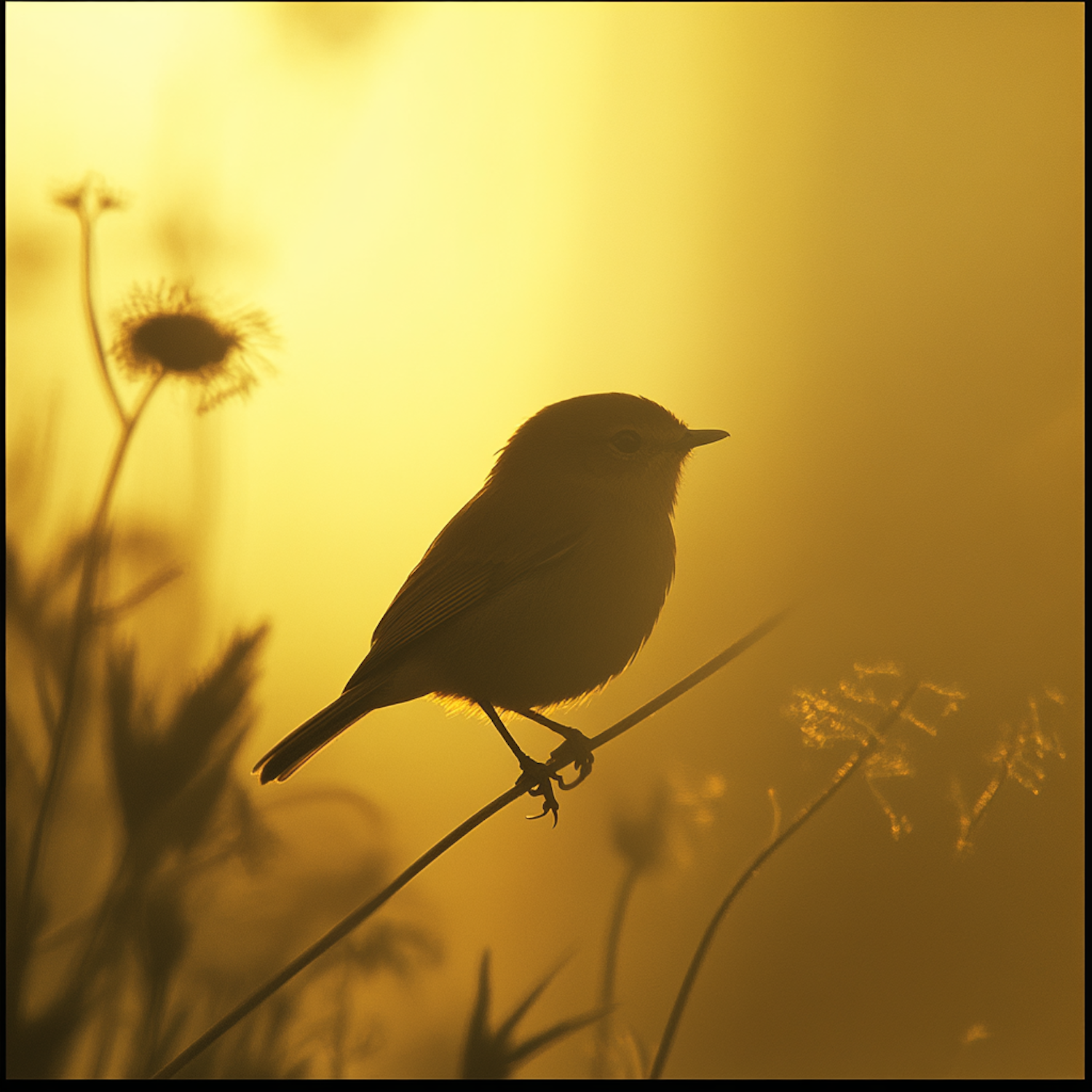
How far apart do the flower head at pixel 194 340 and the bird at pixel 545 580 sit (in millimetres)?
368

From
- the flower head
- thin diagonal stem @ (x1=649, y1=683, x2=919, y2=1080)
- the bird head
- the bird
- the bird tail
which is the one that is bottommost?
thin diagonal stem @ (x1=649, y1=683, x2=919, y2=1080)

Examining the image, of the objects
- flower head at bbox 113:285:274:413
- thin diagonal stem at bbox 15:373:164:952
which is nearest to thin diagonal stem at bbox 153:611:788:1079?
thin diagonal stem at bbox 15:373:164:952

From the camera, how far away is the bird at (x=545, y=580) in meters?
1.24

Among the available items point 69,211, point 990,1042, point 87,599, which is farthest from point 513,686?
point 69,211

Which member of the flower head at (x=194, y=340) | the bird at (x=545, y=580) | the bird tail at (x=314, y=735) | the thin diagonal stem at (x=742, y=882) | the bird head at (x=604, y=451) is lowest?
the thin diagonal stem at (x=742, y=882)

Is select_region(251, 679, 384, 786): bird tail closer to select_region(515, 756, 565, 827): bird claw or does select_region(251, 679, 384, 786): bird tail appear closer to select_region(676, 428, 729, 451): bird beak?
select_region(515, 756, 565, 827): bird claw

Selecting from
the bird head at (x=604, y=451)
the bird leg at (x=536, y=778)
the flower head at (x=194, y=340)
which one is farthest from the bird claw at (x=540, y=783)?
the flower head at (x=194, y=340)

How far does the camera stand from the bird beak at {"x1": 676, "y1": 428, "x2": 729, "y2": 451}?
1.28 m

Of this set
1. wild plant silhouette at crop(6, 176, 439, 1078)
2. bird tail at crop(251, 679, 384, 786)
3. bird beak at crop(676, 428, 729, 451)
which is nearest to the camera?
wild plant silhouette at crop(6, 176, 439, 1078)

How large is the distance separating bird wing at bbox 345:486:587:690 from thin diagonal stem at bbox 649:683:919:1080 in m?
0.49

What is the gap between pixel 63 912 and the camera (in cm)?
105

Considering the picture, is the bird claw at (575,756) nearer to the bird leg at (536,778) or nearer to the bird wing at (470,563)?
the bird leg at (536,778)

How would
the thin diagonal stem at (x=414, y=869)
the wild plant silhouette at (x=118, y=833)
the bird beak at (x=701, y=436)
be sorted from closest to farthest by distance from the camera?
the thin diagonal stem at (x=414, y=869)
the wild plant silhouette at (x=118, y=833)
the bird beak at (x=701, y=436)

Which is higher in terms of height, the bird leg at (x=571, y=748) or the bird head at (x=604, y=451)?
the bird head at (x=604, y=451)
